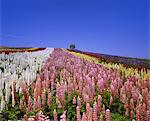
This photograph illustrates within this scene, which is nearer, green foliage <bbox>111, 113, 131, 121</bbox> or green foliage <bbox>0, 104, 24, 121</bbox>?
green foliage <bbox>111, 113, 131, 121</bbox>

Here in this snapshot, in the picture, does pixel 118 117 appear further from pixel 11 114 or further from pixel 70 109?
pixel 11 114

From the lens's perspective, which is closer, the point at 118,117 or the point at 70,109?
the point at 118,117

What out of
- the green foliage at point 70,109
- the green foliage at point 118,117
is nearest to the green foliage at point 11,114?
the green foliage at point 70,109

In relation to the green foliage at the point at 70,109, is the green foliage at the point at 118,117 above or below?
below

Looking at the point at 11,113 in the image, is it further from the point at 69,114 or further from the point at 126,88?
the point at 126,88

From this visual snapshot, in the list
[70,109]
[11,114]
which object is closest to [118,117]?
[70,109]

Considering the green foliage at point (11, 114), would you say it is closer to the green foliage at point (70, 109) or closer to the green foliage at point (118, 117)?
the green foliage at point (70, 109)

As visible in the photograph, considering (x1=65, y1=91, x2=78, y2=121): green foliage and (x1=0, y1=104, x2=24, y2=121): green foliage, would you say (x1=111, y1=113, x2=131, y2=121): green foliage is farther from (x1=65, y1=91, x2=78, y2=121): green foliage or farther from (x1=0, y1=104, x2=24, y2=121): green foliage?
(x1=0, y1=104, x2=24, y2=121): green foliage

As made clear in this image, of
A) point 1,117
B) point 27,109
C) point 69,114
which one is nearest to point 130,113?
point 69,114

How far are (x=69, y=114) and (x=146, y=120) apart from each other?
1326 mm

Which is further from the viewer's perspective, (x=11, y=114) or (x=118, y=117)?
(x=11, y=114)

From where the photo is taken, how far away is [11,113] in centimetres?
630

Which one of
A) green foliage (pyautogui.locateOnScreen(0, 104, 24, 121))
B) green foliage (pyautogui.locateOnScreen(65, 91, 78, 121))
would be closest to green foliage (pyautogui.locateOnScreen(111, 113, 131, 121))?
green foliage (pyautogui.locateOnScreen(65, 91, 78, 121))

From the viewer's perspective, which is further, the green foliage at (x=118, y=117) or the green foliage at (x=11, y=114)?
the green foliage at (x=11, y=114)
